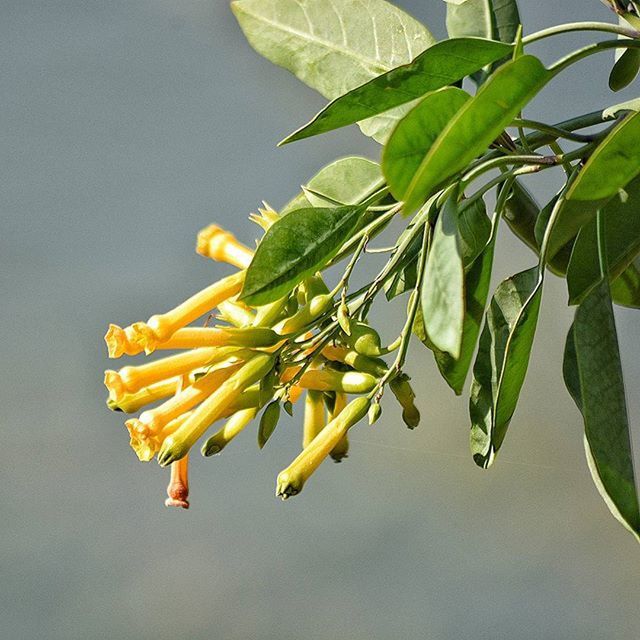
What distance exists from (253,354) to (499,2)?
229 mm

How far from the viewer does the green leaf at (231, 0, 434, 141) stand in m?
0.45

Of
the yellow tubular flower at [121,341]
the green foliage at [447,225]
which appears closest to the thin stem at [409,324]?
the green foliage at [447,225]

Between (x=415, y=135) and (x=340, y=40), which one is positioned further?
(x=340, y=40)

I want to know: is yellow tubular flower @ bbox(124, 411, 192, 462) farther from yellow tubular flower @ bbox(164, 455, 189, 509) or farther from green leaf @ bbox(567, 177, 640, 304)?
green leaf @ bbox(567, 177, 640, 304)

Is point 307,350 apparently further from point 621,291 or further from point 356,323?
point 621,291

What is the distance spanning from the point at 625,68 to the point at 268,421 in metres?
Result: 0.27

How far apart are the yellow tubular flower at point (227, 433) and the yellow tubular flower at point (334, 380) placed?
0.02m

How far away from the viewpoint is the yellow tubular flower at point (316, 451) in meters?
0.40

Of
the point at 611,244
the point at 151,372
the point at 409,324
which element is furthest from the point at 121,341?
the point at 611,244

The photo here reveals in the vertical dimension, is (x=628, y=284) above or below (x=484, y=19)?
below

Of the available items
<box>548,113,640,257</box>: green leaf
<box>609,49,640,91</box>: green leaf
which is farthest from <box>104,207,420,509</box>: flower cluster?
<box>609,49,640,91</box>: green leaf

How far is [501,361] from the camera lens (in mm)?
422

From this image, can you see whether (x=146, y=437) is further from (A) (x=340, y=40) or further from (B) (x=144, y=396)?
(A) (x=340, y=40)

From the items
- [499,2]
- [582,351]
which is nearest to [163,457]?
[582,351]
